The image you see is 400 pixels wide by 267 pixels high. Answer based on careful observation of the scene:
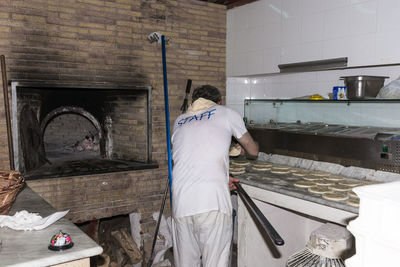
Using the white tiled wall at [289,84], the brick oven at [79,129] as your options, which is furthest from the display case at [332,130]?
the brick oven at [79,129]

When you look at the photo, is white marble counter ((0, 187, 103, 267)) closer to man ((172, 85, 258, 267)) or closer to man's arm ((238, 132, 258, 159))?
man ((172, 85, 258, 267))

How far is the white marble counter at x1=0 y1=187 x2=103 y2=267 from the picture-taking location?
131 cm

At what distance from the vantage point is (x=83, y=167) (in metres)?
3.73

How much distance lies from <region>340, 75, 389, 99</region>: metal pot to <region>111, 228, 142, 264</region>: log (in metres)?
2.63

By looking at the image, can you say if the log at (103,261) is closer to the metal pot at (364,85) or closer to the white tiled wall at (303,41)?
the white tiled wall at (303,41)

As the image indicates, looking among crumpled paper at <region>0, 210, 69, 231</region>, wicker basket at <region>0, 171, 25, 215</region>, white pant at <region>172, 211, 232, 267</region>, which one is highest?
wicker basket at <region>0, 171, 25, 215</region>

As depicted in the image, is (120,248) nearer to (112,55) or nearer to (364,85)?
(112,55)

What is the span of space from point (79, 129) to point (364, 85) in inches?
138

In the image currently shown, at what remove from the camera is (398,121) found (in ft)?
9.43

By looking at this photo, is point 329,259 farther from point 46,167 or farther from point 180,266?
point 46,167

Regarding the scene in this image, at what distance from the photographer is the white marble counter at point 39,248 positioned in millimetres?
1307

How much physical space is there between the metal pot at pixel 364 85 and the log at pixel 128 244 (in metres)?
2.63

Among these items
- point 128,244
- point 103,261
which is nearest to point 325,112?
point 128,244

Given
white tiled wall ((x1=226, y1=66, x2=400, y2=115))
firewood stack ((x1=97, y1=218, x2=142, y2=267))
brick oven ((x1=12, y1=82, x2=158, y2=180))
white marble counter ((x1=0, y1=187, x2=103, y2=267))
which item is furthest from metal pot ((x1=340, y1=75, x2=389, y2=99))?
firewood stack ((x1=97, y1=218, x2=142, y2=267))
